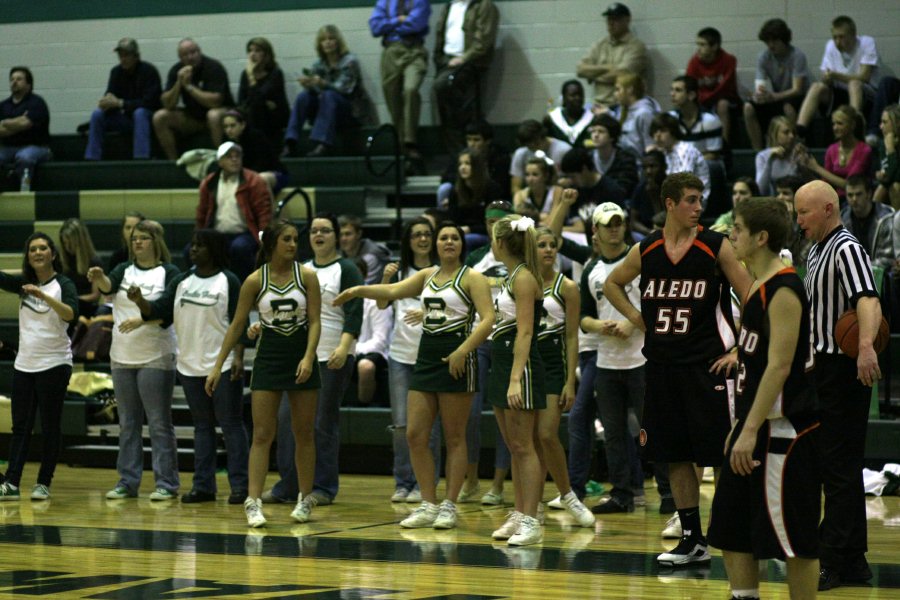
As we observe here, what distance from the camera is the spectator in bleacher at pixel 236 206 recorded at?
11.7m

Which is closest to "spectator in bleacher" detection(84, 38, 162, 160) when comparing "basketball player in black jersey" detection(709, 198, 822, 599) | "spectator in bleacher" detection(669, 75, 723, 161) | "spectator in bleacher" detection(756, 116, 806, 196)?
"spectator in bleacher" detection(669, 75, 723, 161)

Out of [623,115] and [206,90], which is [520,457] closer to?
[623,115]

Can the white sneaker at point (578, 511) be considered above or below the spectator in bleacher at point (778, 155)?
below

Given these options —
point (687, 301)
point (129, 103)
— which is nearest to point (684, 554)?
point (687, 301)

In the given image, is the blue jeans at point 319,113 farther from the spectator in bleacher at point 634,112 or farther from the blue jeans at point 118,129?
the spectator in bleacher at point 634,112

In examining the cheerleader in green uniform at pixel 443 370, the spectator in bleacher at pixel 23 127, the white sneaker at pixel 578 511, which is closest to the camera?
the cheerleader in green uniform at pixel 443 370

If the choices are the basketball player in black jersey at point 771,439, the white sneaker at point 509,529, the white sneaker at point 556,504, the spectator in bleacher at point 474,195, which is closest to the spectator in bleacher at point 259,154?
the spectator in bleacher at point 474,195

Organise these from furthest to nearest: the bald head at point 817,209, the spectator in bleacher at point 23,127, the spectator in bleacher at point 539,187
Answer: the spectator in bleacher at point 23,127, the spectator in bleacher at point 539,187, the bald head at point 817,209

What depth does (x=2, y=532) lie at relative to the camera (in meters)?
7.44

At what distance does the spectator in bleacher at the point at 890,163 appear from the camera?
10.1 metres

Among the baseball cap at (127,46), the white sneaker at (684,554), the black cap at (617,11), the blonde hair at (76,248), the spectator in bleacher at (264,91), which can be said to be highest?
the black cap at (617,11)

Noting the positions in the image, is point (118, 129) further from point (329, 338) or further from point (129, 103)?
point (329, 338)

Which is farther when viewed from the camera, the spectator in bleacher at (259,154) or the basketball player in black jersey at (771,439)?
the spectator in bleacher at (259,154)

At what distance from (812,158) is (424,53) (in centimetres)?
437
